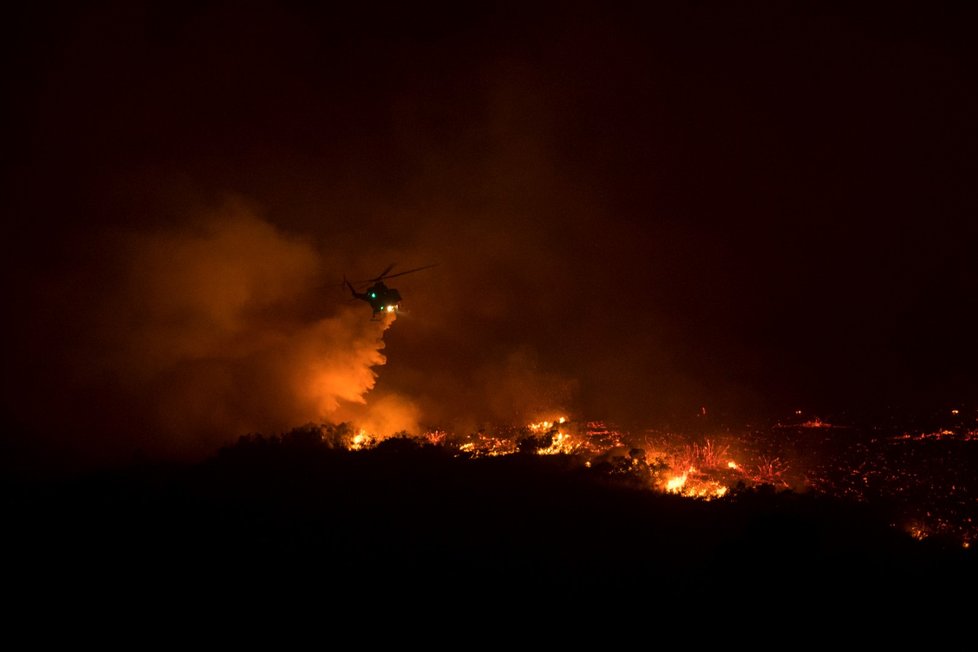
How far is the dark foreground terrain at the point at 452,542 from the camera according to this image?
37.8 ft

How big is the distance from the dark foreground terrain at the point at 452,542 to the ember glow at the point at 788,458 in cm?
177

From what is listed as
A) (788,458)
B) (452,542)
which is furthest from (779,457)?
(452,542)

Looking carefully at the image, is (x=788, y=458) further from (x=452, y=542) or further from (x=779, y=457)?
(x=452, y=542)

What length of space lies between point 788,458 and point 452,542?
1732 cm

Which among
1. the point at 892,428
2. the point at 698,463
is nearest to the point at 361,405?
the point at 698,463

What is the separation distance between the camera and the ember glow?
18109 mm

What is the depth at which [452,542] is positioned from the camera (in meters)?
13.6

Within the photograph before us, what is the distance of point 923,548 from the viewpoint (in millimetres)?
13773

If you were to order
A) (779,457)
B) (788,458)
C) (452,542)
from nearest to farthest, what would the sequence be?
(452,542), (788,458), (779,457)

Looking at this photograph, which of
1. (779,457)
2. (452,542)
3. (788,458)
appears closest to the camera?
(452,542)

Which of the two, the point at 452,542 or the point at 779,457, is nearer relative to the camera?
the point at 452,542

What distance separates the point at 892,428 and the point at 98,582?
3079 centimetres

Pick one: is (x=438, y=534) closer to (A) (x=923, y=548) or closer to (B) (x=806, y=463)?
(A) (x=923, y=548)

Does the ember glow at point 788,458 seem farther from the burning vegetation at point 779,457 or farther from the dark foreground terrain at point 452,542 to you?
the dark foreground terrain at point 452,542
